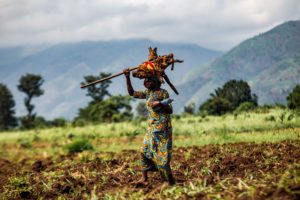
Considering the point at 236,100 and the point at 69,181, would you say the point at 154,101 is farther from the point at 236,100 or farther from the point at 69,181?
the point at 236,100

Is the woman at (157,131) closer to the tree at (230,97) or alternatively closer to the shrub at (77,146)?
the shrub at (77,146)

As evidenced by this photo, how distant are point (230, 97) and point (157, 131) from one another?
39823 millimetres

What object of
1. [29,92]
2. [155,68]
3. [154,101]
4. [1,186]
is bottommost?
[1,186]

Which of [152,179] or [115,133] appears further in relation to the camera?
[115,133]

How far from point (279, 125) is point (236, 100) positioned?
2886 centimetres

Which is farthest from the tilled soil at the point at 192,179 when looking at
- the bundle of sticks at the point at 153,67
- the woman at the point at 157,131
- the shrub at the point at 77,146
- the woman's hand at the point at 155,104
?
the shrub at the point at 77,146

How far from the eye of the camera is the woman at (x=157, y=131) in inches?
265

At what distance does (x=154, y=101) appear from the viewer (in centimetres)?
687

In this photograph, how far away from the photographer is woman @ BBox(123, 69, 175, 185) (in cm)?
672

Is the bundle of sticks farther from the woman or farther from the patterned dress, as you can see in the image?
the patterned dress

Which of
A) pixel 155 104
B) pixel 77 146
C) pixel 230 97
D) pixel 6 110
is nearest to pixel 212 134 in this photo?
pixel 77 146

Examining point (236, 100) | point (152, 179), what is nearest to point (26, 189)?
point (152, 179)

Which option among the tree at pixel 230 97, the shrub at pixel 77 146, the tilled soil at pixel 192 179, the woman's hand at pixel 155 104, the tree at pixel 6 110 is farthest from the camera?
the tree at pixel 6 110

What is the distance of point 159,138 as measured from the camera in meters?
6.78
